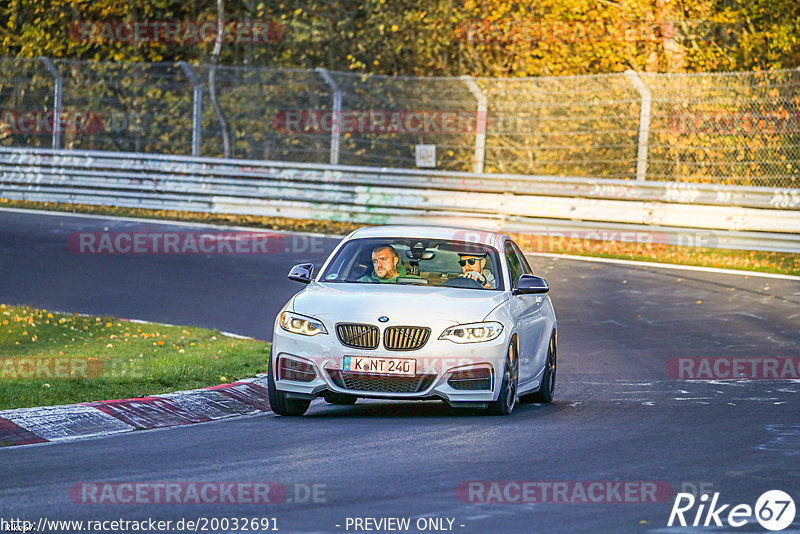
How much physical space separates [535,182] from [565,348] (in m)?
10.1

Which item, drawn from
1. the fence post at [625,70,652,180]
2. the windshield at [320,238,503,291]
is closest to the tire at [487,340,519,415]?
the windshield at [320,238,503,291]

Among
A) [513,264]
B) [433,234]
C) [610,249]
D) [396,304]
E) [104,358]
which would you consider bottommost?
[104,358]

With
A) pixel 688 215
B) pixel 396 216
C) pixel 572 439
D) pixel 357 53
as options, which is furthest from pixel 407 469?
pixel 357 53

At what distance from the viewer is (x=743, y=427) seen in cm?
1026

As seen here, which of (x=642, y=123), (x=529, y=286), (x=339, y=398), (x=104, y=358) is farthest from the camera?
(x=642, y=123)

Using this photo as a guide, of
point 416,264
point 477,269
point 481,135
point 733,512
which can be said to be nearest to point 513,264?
point 477,269

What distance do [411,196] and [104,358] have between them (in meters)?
13.3

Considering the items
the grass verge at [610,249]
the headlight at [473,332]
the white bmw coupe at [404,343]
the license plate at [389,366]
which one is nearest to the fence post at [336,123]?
the grass verge at [610,249]

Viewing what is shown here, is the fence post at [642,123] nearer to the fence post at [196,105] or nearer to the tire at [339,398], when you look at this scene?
the fence post at [196,105]

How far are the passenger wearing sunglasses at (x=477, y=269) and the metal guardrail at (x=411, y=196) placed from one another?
1118 centimetres

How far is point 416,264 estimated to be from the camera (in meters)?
11.9

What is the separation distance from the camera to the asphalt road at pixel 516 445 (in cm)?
706

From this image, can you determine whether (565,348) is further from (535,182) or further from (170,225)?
(170,225)

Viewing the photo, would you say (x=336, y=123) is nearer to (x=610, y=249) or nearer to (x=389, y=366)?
(x=610, y=249)
